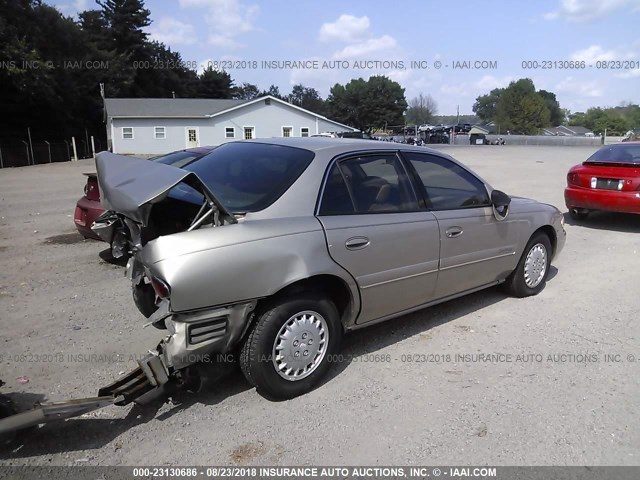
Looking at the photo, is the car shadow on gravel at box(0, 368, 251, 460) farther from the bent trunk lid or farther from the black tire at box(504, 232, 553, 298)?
the black tire at box(504, 232, 553, 298)

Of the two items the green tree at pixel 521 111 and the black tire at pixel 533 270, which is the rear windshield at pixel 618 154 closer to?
the black tire at pixel 533 270

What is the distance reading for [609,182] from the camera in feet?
28.7

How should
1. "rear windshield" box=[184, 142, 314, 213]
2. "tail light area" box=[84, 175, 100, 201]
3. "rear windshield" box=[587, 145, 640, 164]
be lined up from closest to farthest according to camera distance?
"rear windshield" box=[184, 142, 314, 213] → "tail light area" box=[84, 175, 100, 201] → "rear windshield" box=[587, 145, 640, 164]

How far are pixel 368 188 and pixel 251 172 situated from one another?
897mm

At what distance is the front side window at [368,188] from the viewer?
3682 mm

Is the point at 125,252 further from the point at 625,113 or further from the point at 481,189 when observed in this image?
the point at 625,113

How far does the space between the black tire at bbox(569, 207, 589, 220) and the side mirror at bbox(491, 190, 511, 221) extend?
18.5 feet

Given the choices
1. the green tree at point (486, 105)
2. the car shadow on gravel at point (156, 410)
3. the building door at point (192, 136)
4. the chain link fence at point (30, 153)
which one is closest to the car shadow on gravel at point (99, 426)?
the car shadow on gravel at point (156, 410)

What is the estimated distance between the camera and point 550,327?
4711mm

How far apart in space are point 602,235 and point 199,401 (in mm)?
7834

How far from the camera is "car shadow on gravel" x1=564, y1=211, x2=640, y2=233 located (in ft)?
30.5

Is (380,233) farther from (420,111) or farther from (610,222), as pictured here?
(420,111)

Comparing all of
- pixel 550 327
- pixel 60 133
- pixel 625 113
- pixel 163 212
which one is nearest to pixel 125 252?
pixel 163 212

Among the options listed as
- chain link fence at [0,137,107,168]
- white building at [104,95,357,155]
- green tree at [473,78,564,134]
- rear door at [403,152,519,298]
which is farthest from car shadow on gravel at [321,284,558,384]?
green tree at [473,78,564,134]
